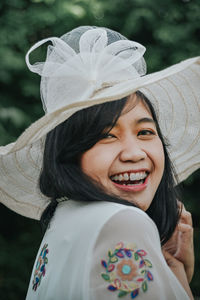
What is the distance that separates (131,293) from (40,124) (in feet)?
1.79

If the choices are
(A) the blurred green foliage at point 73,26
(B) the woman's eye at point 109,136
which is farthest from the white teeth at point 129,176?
(A) the blurred green foliage at point 73,26

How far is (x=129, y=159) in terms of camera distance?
159cm

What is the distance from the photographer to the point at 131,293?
1291mm

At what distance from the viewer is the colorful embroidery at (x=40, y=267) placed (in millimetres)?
1569

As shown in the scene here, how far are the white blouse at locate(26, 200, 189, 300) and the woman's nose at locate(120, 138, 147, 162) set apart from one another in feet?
0.61

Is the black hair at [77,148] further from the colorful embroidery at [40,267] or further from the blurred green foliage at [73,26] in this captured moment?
the blurred green foliage at [73,26]

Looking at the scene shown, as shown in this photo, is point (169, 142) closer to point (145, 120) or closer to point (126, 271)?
point (145, 120)

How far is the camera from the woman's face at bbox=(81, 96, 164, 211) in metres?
1.58

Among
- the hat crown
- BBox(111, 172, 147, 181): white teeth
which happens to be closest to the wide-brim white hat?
the hat crown

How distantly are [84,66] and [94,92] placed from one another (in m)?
0.10

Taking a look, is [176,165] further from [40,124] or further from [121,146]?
[40,124]

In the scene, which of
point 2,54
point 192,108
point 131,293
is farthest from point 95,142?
point 2,54

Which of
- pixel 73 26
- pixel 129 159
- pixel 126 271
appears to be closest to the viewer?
pixel 126 271

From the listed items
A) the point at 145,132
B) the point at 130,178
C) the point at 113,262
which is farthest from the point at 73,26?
the point at 113,262
